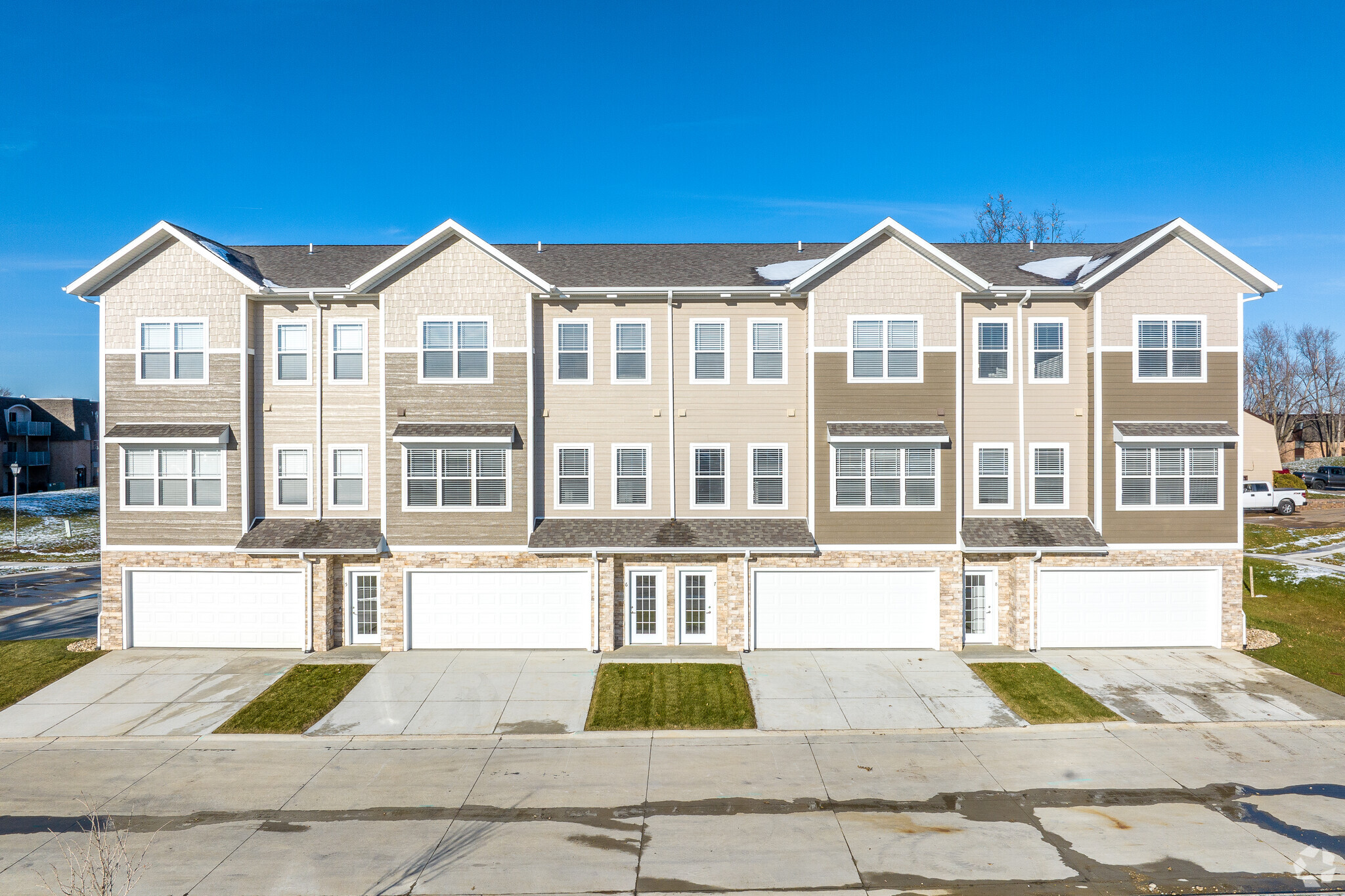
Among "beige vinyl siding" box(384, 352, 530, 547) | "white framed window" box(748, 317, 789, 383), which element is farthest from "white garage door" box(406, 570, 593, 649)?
"white framed window" box(748, 317, 789, 383)

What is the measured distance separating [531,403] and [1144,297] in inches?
572

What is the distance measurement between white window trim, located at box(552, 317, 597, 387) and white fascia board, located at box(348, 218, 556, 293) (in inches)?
37.3

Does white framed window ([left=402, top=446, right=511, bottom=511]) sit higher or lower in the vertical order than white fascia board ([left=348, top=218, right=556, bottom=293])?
lower

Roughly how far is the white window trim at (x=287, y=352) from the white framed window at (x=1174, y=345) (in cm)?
1957

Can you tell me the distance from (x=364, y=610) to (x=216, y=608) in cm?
345

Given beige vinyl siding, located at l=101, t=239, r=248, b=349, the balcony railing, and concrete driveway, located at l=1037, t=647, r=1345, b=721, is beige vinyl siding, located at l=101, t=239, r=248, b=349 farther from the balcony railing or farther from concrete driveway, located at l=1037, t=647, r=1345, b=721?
the balcony railing

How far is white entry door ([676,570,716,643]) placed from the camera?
17172 millimetres

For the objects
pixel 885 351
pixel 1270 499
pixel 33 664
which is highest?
pixel 885 351

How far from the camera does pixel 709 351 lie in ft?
57.4

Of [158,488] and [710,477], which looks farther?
[710,477]

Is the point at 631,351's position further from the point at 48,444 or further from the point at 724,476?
the point at 48,444

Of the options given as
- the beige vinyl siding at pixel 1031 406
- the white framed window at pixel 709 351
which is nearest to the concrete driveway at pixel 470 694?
the white framed window at pixel 709 351

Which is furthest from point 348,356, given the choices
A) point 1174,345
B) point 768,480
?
point 1174,345

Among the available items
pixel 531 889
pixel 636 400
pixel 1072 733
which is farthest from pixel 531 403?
pixel 1072 733
